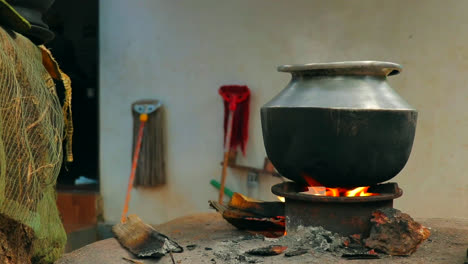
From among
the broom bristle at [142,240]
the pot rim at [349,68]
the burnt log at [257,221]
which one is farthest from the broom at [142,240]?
the pot rim at [349,68]

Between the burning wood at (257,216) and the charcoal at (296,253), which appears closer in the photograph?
the charcoal at (296,253)

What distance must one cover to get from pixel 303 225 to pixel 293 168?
274 millimetres

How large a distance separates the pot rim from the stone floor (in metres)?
0.81

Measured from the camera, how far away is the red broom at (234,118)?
4.66 m

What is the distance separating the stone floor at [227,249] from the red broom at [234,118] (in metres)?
1.45

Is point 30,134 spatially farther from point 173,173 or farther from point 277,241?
point 173,173

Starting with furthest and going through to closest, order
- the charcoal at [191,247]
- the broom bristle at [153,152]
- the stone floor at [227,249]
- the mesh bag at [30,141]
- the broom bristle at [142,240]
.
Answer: the broom bristle at [153,152] → the charcoal at [191,247] → the broom bristle at [142,240] → the stone floor at [227,249] → the mesh bag at [30,141]

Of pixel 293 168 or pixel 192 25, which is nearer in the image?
pixel 293 168

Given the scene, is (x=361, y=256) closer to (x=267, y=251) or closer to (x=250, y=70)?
(x=267, y=251)

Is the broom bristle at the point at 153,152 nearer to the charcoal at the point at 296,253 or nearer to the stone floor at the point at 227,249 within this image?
the stone floor at the point at 227,249

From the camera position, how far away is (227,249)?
2.62 metres

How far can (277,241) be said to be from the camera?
2678 millimetres

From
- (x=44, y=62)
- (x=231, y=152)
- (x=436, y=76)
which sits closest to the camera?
(x=44, y=62)

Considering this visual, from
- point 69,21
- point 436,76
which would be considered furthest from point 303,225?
point 69,21
